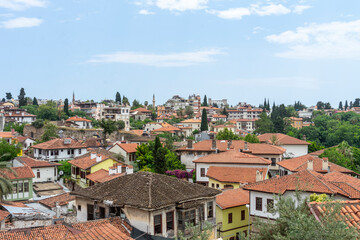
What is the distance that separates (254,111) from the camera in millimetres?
152375

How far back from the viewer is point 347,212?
9070 millimetres

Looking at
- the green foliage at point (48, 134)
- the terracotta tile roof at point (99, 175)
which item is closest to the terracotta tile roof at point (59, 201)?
the terracotta tile roof at point (99, 175)

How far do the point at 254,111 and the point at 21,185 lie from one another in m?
129

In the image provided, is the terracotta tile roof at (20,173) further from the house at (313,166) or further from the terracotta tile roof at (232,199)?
the house at (313,166)

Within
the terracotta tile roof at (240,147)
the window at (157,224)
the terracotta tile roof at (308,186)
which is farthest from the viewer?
the terracotta tile roof at (240,147)

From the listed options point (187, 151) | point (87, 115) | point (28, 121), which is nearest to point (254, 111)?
point (87, 115)

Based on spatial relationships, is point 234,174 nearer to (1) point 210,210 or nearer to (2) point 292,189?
(2) point 292,189

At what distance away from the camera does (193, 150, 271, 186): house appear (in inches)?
1534

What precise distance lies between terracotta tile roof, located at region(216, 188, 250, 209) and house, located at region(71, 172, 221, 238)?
8.90 metres

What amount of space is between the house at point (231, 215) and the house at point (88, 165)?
13.8m

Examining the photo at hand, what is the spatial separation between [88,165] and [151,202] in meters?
25.6

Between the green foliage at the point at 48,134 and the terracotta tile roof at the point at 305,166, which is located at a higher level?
the green foliage at the point at 48,134

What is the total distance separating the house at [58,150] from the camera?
1966 inches

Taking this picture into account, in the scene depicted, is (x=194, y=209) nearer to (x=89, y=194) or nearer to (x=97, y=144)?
(x=89, y=194)
